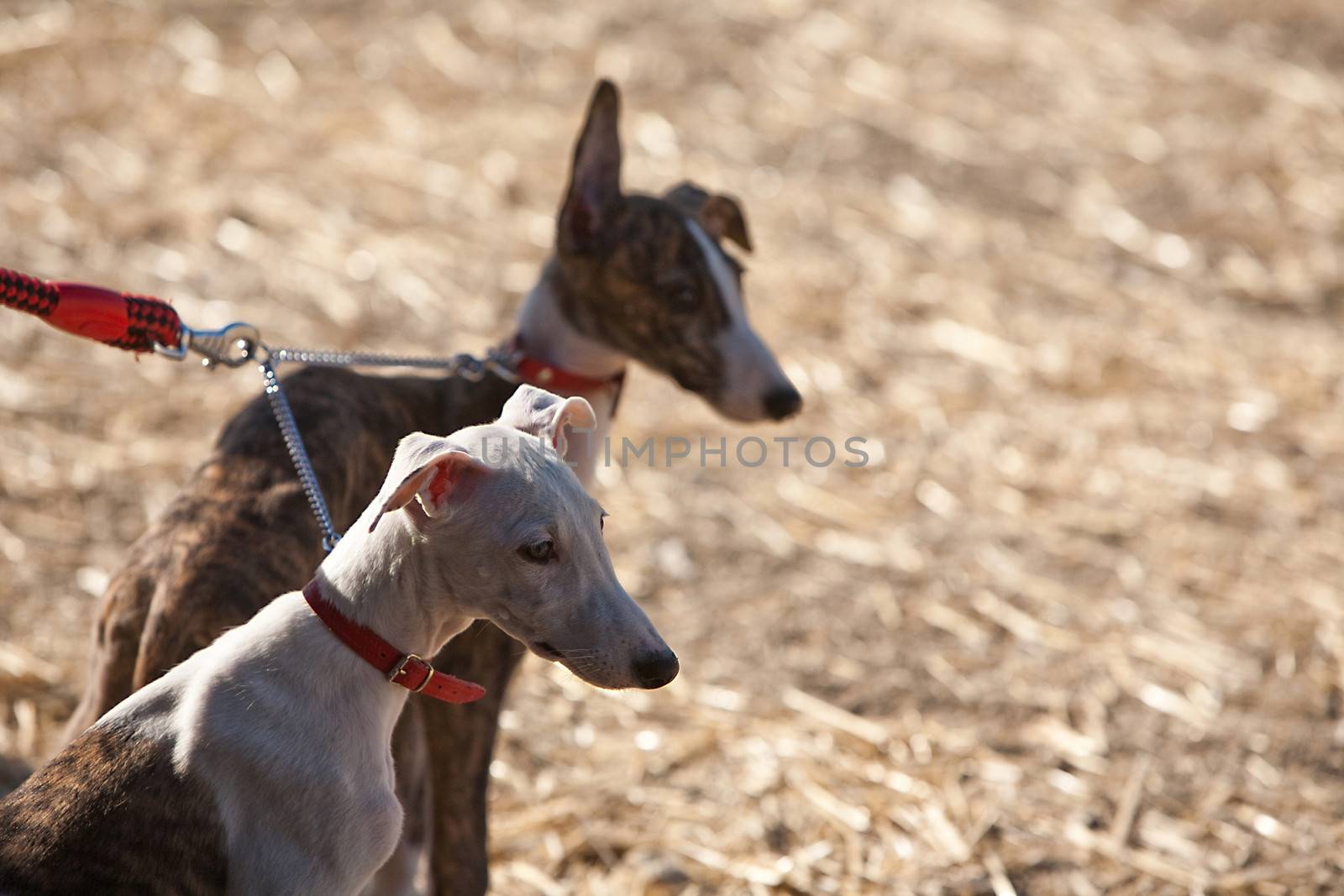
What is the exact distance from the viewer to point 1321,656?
5086 millimetres

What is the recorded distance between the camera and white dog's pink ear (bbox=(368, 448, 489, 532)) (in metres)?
2.20

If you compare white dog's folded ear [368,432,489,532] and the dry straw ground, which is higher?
white dog's folded ear [368,432,489,532]

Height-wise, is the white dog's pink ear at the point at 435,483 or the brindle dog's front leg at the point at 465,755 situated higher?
the white dog's pink ear at the point at 435,483

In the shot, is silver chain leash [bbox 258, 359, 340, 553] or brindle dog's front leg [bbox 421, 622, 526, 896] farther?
brindle dog's front leg [bbox 421, 622, 526, 896]

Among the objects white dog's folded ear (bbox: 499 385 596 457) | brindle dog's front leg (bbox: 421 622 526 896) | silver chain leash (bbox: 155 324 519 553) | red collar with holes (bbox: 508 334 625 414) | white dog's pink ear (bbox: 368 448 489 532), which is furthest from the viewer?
red collar with holes (bbox: 508 334 625 414)

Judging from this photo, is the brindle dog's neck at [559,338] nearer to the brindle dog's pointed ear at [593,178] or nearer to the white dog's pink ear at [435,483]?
the brindle dog's pointed ear at [593,178]

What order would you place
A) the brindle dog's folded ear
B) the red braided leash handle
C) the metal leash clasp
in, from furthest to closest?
the brindle dog's folded ear → the metal leash clasp → the red braided leash handle

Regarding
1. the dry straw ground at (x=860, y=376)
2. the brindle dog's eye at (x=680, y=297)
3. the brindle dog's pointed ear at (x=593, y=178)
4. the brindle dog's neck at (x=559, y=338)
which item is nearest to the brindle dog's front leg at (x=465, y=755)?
the dry straw ground at (x=860, y=376)

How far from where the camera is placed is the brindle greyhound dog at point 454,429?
9.82 ft

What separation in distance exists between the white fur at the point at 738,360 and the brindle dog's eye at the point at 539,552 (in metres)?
1.61

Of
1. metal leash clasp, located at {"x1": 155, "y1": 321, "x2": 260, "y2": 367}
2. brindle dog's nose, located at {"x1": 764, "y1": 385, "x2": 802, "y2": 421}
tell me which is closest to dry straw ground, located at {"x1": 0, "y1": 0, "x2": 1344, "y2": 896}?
brindle dog's nose, located at {"x1": 764, "y1": 385, "x2": 802, "y2": 421}

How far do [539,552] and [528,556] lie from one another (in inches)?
0.9

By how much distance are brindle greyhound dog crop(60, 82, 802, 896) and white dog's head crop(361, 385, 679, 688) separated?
772mm

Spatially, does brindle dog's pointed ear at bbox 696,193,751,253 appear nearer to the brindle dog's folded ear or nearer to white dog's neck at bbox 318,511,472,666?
the brindle dog's folded ear
